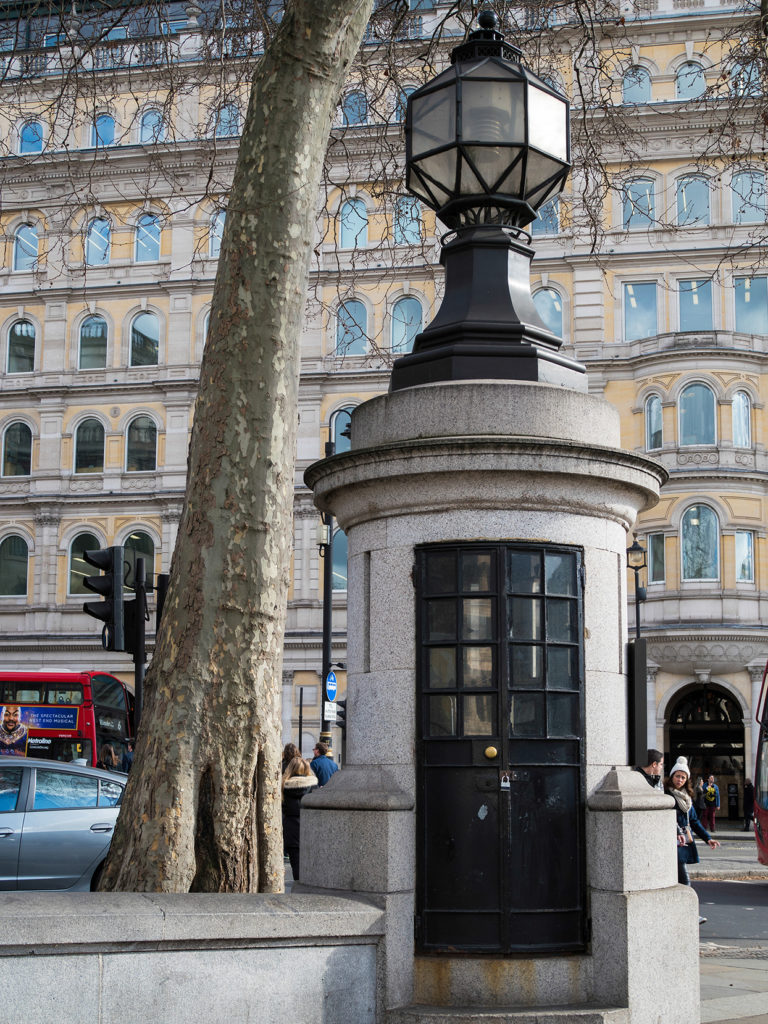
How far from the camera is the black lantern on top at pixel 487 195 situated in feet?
21.4

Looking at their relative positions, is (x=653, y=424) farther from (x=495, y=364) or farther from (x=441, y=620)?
(x=441, y=620)

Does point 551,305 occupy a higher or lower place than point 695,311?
higher

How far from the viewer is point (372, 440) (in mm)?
6422

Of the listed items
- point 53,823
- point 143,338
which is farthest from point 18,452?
point 53,823

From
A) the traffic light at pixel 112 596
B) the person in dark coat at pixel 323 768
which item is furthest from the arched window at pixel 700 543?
the traffic light at pixel 112 596

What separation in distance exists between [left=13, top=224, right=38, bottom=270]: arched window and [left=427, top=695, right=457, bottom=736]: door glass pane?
120 ft

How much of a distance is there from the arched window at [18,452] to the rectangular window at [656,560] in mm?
19132

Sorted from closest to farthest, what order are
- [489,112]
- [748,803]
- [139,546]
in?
[489,112] < [748,803] < [139,546]

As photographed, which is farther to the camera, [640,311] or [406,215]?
[640,311]

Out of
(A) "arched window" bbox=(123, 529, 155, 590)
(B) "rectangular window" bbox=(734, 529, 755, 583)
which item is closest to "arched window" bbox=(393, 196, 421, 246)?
(B) "rectangular window" bbox=(734, 529, 755, 583)

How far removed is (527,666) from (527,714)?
214 mm

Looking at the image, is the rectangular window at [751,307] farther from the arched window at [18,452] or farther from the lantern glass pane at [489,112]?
the lantern glass pane at [489,112]

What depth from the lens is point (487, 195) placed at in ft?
22.0

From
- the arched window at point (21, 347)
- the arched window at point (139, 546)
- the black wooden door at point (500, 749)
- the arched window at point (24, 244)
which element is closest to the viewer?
the black wooden door at point (500, 749)
